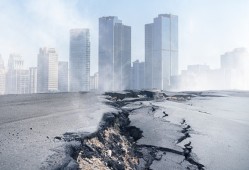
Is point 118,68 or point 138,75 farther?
point 138,75

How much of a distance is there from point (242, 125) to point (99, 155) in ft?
14.5

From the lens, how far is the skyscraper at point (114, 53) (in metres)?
102

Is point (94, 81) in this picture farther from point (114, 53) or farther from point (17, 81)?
point (17, 81)

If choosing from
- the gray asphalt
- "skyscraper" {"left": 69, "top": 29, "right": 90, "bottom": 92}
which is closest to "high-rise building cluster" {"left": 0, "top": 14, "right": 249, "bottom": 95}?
"skyscraper" {"left": 69, "top": 29, "right": 90, "bottom": 92}

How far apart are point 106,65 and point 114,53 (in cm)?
1120

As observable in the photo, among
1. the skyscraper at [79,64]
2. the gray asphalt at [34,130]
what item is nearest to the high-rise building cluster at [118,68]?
the skyscraper at [79,64]

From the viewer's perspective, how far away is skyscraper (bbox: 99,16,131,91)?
10250cm

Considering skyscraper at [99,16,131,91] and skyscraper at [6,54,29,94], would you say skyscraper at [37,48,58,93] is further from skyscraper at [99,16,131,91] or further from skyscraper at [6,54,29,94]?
skyscraper at [99,16,131,91]

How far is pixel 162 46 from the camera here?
138125mm

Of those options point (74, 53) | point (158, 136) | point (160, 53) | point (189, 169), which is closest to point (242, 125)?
point (158, 136)

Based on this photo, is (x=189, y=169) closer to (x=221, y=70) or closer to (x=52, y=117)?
(x=52, y=117)

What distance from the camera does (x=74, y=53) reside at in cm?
9494

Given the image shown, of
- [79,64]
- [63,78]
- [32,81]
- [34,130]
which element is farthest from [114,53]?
[34,130]

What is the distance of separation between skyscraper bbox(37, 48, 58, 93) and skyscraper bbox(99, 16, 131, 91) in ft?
63.4
